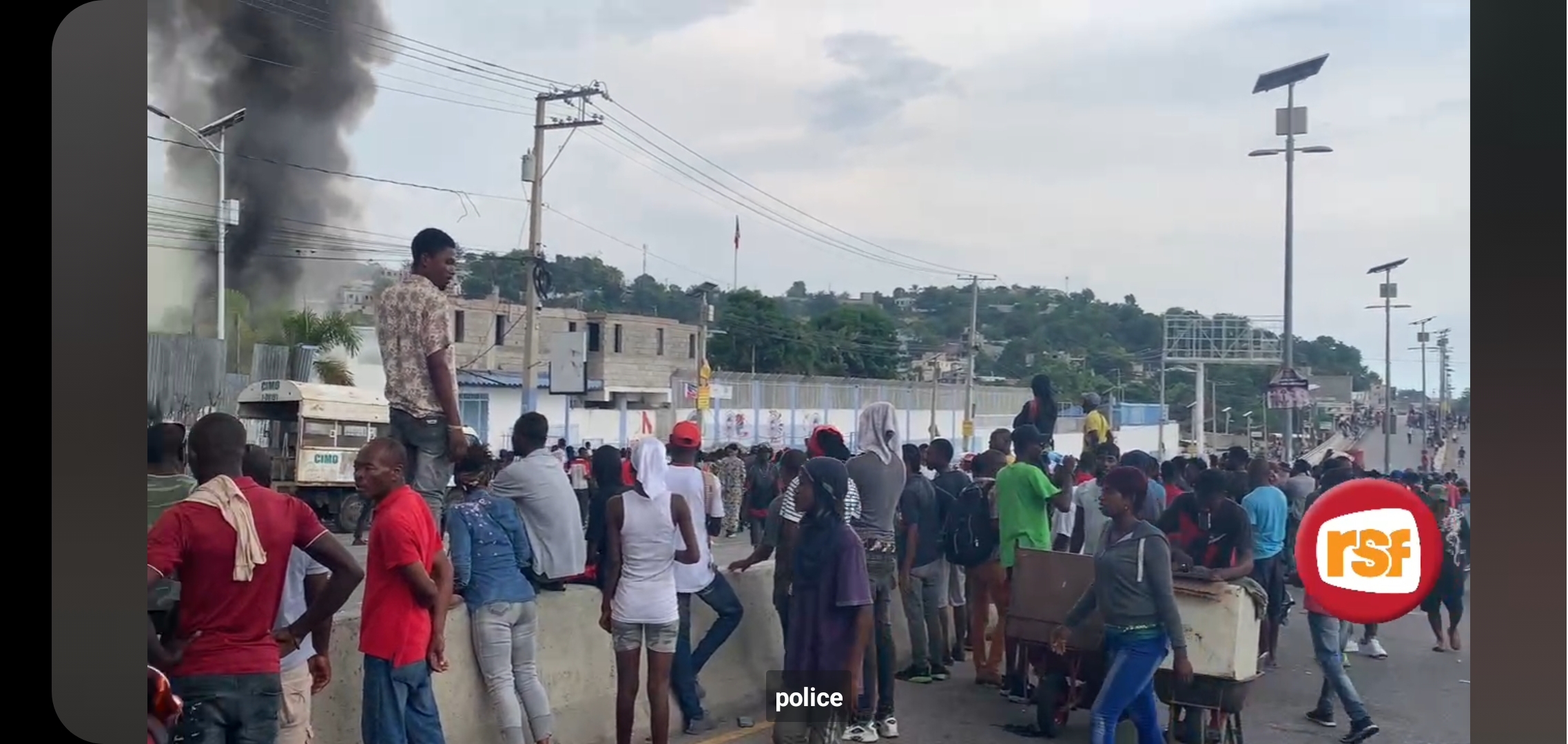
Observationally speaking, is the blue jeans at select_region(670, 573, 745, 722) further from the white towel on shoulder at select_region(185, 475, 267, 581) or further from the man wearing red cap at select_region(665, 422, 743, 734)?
the white towel on shoulder at select_region(185, 475, 267, 581)

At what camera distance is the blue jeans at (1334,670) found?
3387 mm

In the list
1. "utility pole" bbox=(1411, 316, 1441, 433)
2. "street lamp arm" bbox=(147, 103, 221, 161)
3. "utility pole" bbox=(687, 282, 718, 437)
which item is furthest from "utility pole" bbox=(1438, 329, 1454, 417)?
"street lamp arm" bbox=(147, 103, 221, 161)

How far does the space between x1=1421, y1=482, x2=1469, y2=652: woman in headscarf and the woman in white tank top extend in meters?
2.09

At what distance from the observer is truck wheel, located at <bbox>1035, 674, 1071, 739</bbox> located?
373 centimetres

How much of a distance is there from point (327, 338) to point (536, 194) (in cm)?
67

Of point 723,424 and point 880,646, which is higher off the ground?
point 723,424

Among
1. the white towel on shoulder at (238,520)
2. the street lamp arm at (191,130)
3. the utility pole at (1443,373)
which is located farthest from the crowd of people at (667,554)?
the street lamp arm at (191,130)

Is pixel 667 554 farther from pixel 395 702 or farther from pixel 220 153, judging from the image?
pixel 220 153

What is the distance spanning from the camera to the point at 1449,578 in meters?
3.23

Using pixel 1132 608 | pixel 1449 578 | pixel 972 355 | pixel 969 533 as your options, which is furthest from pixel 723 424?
pixel 1449 578

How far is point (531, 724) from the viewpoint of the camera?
392 centimetres

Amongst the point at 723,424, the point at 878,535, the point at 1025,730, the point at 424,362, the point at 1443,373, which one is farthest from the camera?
the point at 878,535

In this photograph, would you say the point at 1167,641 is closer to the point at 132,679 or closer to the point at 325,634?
the point at 325,634

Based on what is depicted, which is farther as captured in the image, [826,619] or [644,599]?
[644,599]
